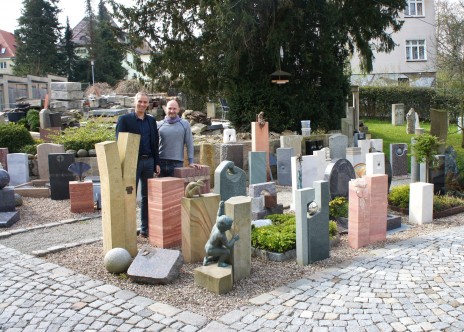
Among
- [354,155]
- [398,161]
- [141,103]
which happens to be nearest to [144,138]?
[141,103]

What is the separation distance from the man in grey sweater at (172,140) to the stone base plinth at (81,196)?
2290 mm

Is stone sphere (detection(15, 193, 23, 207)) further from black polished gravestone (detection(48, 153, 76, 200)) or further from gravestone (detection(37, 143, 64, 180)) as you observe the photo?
gravestone (detection(37, 143, 64, 180))

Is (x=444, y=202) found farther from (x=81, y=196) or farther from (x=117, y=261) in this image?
(x=81, y=196)

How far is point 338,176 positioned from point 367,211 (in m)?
1.47

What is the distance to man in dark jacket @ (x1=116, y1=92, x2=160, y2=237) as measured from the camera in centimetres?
694

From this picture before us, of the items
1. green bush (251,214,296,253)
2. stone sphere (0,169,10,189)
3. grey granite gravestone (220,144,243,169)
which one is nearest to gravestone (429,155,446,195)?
green bush (251,214,296,253)

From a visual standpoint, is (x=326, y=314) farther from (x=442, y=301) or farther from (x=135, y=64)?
(x=135, y=64)

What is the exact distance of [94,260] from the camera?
21.0 ft

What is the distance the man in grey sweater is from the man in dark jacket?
270mm

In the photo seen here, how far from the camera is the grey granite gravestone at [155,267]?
5.50 meters

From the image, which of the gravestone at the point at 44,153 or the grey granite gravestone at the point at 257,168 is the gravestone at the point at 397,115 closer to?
the grey granite gravestone at the point at 257,168

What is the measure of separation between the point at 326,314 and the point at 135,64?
16693 mm

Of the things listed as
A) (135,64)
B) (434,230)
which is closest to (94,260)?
(434,230)

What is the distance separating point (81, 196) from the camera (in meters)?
9.30
